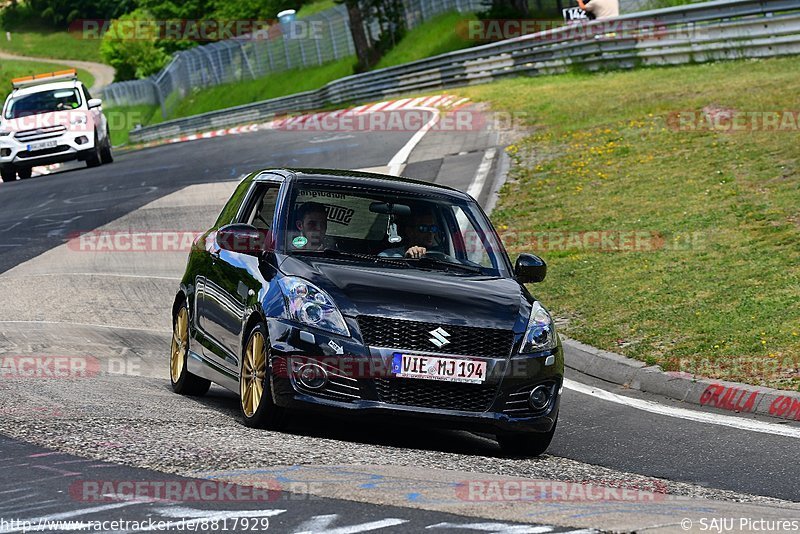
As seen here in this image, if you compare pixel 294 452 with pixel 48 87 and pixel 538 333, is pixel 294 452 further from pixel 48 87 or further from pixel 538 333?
pixel 48 87

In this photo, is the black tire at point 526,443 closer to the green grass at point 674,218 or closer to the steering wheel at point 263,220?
the steering wheel at point 263,220

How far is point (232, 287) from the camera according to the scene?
9.11m

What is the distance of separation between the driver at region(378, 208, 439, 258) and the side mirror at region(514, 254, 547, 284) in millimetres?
585

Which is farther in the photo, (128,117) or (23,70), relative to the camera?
(23,70)

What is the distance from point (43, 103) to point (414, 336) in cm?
2587

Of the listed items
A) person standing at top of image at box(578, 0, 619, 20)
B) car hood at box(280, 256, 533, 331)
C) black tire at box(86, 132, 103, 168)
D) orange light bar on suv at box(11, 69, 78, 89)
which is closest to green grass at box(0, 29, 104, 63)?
person standing at top of image at box(578, 0, 619, 20)

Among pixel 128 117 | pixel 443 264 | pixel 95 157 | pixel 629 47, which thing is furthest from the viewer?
pixel 128 117

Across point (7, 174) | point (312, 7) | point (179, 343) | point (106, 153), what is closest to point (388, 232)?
point (179, 343)

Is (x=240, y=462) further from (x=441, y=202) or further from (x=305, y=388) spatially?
(x=441, y=202)

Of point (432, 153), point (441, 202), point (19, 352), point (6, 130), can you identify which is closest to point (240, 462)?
point (441, 202)

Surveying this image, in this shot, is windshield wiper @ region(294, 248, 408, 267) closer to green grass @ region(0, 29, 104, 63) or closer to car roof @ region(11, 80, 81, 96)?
car roof @ region(11, 80, 81, 96)

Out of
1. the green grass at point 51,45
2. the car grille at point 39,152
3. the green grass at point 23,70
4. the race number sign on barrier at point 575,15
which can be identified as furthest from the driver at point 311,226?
the green grass at point 51,45

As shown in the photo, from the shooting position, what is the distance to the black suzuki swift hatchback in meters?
7.95

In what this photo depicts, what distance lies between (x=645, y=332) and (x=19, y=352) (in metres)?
5.35
